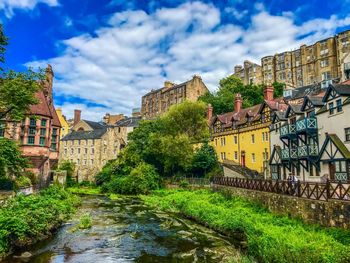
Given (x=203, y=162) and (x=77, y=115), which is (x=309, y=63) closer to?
(x=203, y=162)

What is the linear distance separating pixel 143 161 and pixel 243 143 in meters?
17.9

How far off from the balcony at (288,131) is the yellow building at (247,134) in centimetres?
534

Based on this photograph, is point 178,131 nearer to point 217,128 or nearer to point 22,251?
point 217,128

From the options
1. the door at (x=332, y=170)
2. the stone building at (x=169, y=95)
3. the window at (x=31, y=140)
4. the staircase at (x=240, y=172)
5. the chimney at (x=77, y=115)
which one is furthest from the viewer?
the stone building at (x=169, y=95)

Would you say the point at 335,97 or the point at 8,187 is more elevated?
the point at 335,97

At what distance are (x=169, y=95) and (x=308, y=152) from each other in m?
60.5

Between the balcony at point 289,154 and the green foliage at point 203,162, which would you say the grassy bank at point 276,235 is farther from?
the green foliage at point 203,162

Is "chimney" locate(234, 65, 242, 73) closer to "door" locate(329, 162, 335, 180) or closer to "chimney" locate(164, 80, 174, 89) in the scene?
"chimney" locate(164, 80, 174, 89)

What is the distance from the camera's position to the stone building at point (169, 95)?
79.9 metres

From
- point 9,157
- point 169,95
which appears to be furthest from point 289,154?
point 169,95

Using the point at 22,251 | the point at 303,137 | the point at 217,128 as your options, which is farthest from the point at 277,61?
the point at 22,251

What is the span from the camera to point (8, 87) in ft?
70.0

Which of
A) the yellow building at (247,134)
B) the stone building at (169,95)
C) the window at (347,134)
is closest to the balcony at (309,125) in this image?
the window at (347,134)

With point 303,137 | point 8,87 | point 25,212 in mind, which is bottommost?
point 25,212
